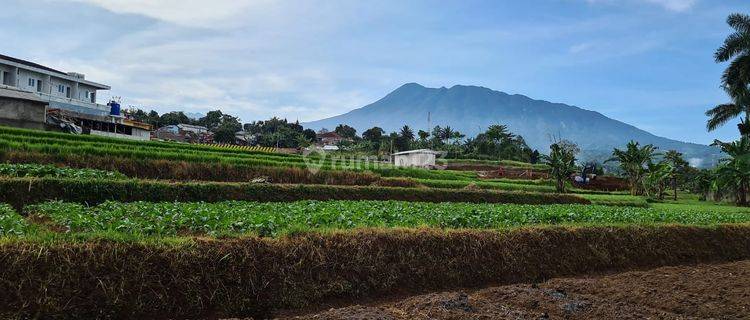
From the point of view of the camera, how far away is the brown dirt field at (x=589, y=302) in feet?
23.3

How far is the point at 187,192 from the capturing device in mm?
17812

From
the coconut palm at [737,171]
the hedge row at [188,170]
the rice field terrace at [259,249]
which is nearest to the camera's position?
the rice field terrace at [259,249]

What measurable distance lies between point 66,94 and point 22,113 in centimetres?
2141

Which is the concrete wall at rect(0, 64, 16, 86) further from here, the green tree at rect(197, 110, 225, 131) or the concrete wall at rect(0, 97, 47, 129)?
the green tree at rect(197, 110, 225, 131)

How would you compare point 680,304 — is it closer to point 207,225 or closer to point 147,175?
point 207,225

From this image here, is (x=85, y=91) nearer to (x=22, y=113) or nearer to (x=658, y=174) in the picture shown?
(x=22, y=113)

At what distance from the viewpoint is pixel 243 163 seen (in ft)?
89.0

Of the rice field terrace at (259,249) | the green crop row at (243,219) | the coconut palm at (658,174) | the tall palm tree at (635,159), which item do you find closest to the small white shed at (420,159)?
the tall palm tree at (635,159)

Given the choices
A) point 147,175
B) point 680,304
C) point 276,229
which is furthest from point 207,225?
point 147,175

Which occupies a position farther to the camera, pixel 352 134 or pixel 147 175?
pixel 352 134

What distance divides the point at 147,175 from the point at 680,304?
858 inches

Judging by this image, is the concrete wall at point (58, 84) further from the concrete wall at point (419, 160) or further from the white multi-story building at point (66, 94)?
the concrete wall at point (419, 160)

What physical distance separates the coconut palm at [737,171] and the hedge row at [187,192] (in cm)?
2355

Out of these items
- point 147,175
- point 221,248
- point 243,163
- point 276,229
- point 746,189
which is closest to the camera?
point 221,248
